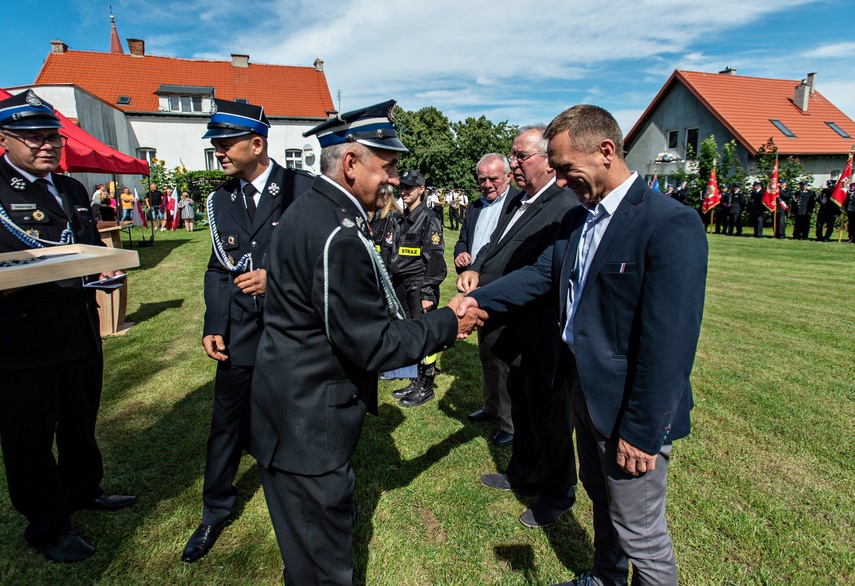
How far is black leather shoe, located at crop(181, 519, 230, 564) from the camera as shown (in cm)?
302

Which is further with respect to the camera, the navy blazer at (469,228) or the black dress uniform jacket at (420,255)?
the black dress uniform jacket at (420,255)

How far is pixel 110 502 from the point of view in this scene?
11.5 feet

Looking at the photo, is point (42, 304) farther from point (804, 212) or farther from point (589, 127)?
point (804, 212)

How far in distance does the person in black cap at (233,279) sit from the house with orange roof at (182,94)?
32.2 meters

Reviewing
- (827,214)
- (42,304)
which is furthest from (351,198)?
(827,214)

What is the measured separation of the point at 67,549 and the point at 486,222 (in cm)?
372

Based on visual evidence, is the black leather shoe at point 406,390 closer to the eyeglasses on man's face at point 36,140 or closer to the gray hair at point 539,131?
the gray hair at point 539,131

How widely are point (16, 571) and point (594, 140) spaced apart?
3.96 metres

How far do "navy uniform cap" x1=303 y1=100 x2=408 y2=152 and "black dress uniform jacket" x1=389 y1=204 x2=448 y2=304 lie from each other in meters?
3.51

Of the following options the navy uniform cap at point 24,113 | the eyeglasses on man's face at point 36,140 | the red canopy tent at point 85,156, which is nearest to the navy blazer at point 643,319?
the navy uniform cap at point 24,113

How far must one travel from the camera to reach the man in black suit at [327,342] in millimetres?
1846

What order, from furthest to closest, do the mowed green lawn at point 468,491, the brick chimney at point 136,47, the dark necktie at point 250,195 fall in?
the brick chimney at point 136,47
the dark necktie at point 250,195
the mowed green lawn at point 468,491

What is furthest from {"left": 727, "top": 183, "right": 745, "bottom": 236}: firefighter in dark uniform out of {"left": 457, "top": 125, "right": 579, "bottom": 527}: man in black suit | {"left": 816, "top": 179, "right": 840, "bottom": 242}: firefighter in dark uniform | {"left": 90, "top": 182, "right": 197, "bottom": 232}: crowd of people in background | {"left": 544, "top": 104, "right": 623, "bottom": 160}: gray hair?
{"left": 90, "top": 182, "right": 197, "bottom": 232}: crowd of people in background

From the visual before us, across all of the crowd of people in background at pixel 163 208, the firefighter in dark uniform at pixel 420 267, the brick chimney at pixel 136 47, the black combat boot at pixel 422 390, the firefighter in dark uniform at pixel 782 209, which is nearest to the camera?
the black combat boot at pixel 422 390
